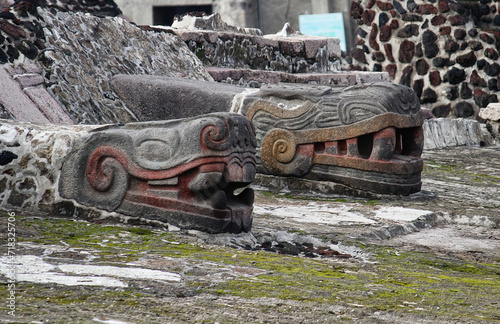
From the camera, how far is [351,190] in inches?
177

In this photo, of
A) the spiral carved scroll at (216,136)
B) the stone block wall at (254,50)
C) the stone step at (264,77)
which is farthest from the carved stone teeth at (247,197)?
the stone block wall at (254,50)

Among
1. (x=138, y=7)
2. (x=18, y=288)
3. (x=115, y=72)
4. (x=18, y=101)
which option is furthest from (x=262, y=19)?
(x=18, y=288)

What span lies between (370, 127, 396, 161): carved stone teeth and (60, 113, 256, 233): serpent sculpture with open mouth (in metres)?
1.52

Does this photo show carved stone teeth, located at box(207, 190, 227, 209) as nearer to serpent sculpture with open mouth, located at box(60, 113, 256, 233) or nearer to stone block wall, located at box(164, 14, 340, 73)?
serpent sculpture with open mouth, located at box(60, 113, 256, 233)

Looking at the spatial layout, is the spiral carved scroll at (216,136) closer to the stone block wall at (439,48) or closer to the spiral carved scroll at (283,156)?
the spiral carved scroll at (283,156)

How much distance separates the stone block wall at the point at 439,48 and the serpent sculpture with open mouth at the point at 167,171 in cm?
708

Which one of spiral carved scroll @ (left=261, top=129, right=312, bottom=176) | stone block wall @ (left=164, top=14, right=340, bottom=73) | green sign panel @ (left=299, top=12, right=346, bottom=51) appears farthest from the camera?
green sign panel @ (left=299, top=12, right=346, bottom=51)

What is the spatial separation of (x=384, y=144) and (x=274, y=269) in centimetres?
209

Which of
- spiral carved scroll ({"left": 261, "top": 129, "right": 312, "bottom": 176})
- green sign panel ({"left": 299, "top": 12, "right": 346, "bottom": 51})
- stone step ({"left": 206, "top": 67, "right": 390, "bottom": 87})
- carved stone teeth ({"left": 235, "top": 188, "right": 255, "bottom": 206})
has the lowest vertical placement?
carved stone teeth ({"left": 235, "top": 188, "right": 255, "bottom": 206})

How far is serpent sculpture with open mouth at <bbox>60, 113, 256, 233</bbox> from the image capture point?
2988 millimetres

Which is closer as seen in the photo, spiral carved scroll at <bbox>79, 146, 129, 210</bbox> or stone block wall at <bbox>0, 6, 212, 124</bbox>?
spiral carved scroll at <bbox>79, 146, 129, 210</bbox>

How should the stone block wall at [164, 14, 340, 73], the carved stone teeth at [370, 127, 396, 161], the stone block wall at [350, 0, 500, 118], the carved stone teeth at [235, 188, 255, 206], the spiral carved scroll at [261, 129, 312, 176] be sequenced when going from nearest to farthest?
the carved stone teeth at [235, 188, 255, 206], the carved stone teeth at [370, 127, 396, 161], the spiral carved scroll at [261, 129, 312, 176], the stone block wall at [164, 14, 340, 73], the stone block wall at [350, 0, 500, 118]

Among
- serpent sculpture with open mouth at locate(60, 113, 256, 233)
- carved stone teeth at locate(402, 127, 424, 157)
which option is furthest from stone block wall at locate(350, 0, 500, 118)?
serpent sculpture with open mouth at locate(60, 113, 256, 233)

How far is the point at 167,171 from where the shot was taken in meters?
2.99
